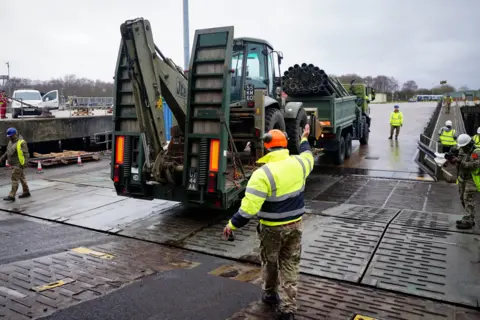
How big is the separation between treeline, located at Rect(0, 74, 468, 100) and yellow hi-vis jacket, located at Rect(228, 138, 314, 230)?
18.3m

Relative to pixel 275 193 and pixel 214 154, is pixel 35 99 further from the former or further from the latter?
pixel 275 193

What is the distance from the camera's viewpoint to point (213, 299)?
13.8 feet

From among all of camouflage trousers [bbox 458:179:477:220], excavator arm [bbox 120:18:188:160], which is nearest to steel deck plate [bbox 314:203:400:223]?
camouflage trousers [bbox 458:179:477:220]

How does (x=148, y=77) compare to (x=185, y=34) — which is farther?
(x=185, y=34)

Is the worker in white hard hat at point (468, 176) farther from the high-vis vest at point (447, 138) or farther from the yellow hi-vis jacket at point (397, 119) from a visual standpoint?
the yellow hi-vis jacket at point (397, 119)

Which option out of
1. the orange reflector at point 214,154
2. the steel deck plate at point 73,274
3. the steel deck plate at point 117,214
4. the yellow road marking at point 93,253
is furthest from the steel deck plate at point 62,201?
the orange reflector at point 214,154

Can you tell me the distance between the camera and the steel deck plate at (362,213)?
6984 millimetres

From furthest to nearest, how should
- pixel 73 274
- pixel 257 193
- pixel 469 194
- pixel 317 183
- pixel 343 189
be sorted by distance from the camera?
1. pixel 317 183
2. pixel 343 189
3. pixel 469 194
4. pixel 73 274
5. pixel 257 193

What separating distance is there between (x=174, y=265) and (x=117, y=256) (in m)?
0.89

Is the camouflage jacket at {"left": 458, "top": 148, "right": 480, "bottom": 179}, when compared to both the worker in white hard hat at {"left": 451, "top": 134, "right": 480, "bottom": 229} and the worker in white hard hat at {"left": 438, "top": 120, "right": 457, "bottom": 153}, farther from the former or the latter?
the worker in white hard hat at {"left": 438, "top": 120, "right": 457, "bottom": 153}

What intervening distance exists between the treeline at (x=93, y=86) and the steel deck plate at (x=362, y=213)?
14.4 meters

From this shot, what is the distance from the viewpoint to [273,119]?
25.4 feet

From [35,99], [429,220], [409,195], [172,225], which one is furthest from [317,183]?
[35,99]

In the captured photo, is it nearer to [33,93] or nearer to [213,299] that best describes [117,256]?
[213,299]
